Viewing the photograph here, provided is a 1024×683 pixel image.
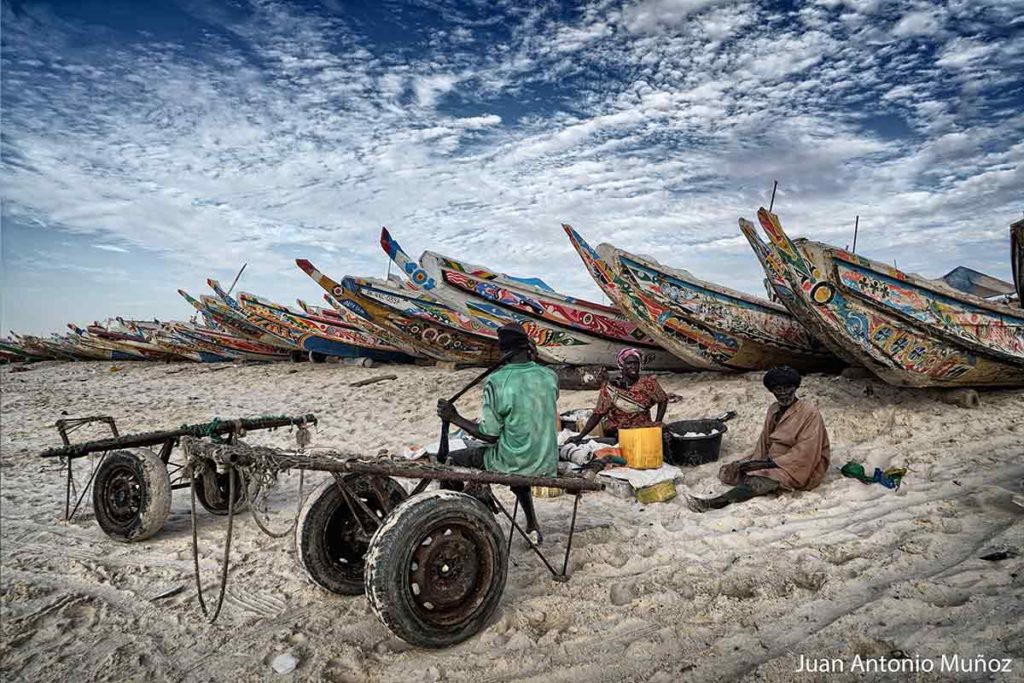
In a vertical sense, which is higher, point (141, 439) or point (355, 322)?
point (355, 322)

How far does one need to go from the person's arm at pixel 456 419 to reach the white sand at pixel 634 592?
88 centimetres

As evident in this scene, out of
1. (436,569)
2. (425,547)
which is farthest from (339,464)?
(436,569)

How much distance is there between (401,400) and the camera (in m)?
10.1

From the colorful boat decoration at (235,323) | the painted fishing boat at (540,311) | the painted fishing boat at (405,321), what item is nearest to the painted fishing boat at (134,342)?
the colorful boat decoration at (235,323)

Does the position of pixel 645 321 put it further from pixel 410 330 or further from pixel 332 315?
pixel 332 315

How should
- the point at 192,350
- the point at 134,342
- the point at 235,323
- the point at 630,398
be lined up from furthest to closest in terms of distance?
the point at 134,342 → the point at 192,350 → the point at 235,323 → the point at 630,398

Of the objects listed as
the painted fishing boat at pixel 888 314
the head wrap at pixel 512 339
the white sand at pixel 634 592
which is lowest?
the white sand at pixel 634 592

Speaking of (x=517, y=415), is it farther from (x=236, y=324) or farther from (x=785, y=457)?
(x=236, y=324)

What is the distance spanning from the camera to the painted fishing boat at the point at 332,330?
1555cm

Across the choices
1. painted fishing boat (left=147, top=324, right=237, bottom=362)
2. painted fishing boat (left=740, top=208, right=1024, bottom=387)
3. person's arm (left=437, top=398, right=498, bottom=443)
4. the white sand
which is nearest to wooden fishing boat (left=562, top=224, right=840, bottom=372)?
painted fishing boat (left=740, top=208, right=1024, bottom=387)

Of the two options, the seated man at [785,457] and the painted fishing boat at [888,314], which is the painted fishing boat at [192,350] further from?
the seated man at [785,457]

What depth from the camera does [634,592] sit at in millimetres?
3088

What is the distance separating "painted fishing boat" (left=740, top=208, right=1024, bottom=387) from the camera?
596 centimetres

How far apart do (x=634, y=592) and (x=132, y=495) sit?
3758 millimetres
